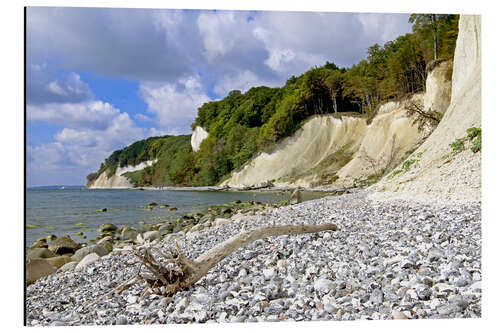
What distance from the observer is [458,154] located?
7.12 m

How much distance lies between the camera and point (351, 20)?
4.38m

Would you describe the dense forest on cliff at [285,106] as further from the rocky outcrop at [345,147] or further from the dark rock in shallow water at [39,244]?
the dark rock in shallow water at [39,244]

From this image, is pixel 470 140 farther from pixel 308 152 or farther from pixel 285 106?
pixel 285 106

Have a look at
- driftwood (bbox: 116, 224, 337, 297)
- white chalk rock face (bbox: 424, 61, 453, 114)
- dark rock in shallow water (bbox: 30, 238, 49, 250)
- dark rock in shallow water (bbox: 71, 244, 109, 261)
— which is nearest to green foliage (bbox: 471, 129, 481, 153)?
driftwood (bbox: 116, 224, 337, 297)

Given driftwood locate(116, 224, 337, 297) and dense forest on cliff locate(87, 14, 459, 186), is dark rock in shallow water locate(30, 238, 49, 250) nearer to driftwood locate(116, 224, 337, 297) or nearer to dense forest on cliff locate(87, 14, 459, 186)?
dense forest on cliff locate(87, 14, 459, 186)

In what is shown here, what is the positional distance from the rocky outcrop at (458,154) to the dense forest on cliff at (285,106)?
1.72 meters

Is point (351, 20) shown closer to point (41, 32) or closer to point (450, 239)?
point (450, 239)

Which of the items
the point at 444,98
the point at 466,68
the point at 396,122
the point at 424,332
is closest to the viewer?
the point at 424,332

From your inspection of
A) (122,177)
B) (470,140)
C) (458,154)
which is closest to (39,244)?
(458,154)

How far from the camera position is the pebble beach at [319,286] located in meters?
2.59

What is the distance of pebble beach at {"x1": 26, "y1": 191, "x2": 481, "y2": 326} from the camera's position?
2588 mm

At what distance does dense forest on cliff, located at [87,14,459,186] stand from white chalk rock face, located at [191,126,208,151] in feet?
2.96

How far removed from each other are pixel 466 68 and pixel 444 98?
6155 mm
